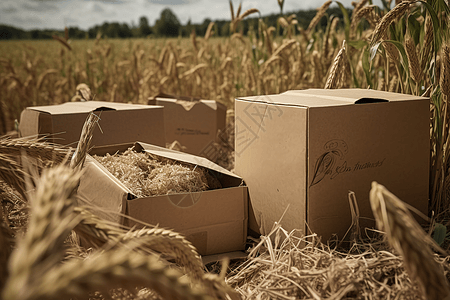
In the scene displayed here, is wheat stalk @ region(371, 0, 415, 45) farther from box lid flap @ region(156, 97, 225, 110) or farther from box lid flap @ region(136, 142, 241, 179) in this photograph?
box lid flap @ region(156, 97, 225, 110)

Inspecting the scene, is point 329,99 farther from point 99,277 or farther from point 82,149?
point 99,277

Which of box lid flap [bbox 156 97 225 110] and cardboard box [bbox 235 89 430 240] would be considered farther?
box lid flap [bbox 156 97 225 110]

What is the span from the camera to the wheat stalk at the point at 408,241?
439 millimetres

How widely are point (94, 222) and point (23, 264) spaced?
0.82 feet

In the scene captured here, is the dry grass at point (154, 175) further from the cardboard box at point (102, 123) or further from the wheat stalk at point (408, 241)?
the wheat stalk at point (408, 241)

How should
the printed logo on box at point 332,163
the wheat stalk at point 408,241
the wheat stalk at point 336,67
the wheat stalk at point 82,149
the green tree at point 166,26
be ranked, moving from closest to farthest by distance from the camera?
the wheat stalk at point 408,241
the wheat stalk at point 82,149
the printed logo on box at point 332,163
the wheat stalk at point 336,67
the green tree at point 166,26

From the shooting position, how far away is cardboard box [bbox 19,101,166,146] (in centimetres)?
135

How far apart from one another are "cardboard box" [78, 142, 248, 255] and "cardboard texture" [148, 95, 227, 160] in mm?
829

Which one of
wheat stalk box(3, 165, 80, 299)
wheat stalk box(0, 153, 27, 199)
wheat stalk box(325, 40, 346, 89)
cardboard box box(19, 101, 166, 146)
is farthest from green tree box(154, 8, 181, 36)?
wheat stalk box(3, 165, 80, 299)

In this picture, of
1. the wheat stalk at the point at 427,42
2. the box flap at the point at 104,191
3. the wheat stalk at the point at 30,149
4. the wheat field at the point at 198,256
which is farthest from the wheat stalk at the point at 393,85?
the wheat stalk at the point at 30,149

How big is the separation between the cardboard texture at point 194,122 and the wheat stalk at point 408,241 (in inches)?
61.3

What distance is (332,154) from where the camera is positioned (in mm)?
909

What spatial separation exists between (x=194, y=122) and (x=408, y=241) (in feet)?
5.30

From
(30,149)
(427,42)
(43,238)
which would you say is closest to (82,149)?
(30,149)
